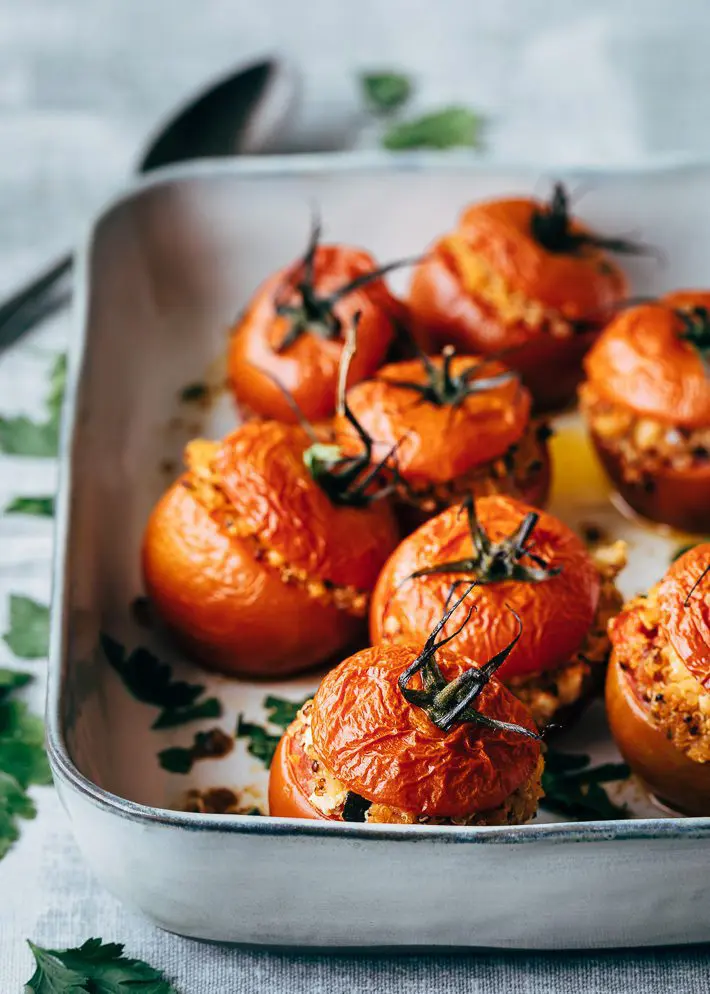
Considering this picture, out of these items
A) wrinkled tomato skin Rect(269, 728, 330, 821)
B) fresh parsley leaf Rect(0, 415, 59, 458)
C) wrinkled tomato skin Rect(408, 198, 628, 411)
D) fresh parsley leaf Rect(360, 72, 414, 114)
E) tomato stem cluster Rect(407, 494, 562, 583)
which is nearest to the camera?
wrinkled tomato skin Rect(269, 728, 330, 821)

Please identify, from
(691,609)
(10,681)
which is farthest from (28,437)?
(691,609)

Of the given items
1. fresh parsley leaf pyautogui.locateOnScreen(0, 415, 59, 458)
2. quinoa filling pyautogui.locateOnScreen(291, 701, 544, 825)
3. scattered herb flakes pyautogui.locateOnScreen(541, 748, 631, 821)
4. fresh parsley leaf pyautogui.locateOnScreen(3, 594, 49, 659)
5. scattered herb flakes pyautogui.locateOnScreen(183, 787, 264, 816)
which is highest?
quinoa filling pyautogui.locateOnScreen(291, 701, 544, 825)

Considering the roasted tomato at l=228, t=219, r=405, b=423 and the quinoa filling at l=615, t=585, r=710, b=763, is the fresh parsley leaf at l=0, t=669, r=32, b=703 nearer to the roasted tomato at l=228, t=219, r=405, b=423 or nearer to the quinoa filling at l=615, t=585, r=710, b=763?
the roasted tomato at l=228, t=219, r=405, b=423

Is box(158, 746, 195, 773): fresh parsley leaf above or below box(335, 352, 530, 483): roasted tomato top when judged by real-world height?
below

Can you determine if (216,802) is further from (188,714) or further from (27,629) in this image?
(27,629)

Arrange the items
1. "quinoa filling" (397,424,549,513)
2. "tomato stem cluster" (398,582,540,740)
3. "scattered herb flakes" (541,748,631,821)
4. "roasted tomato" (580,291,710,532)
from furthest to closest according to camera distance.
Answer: "roasted tomato" (580,291,710,532), "quinoa filling" (397,424,549,513), "scattered herb flakes" (541,748,631,821), "tomato stem cluster" (398,582,540,740)

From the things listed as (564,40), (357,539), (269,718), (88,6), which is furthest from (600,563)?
(88,6)

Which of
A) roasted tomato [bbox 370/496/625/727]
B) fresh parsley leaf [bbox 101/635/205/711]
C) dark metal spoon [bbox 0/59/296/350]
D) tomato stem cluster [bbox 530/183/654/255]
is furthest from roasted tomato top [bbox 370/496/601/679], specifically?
dark metal spoon [bbox 0/59/296/350]
